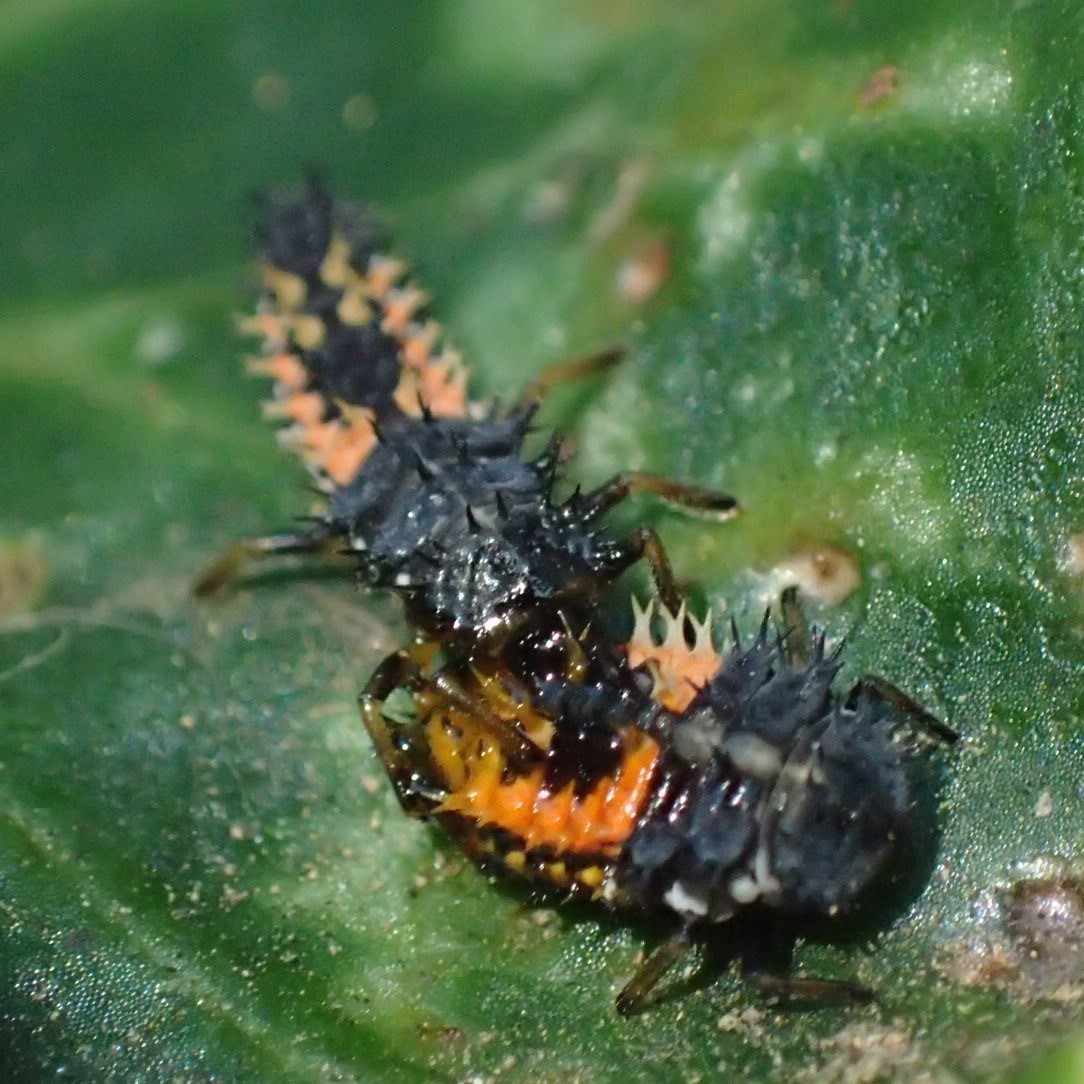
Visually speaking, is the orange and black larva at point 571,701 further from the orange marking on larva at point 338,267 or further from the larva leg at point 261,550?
the orange marking on larva at point 338,267

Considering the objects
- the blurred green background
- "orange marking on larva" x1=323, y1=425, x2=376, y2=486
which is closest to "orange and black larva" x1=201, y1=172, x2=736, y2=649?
"orange marking on larva" x1=323, y1=425, x2=376, y2=486

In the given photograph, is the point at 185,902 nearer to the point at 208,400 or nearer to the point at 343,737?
the point at 343,737

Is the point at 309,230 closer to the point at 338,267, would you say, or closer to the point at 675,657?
the point at 338,267

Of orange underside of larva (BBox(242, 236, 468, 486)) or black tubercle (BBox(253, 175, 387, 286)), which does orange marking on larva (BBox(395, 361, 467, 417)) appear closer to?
orange underside of larva (BBox(242, 236, 468, 486))

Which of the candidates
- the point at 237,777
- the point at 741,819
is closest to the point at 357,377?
the point at 237,777

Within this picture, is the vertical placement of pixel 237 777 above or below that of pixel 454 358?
below

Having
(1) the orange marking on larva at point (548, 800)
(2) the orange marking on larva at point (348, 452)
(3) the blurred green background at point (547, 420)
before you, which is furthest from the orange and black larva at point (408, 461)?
(1) the orange marking on larva at point (548, 800)
